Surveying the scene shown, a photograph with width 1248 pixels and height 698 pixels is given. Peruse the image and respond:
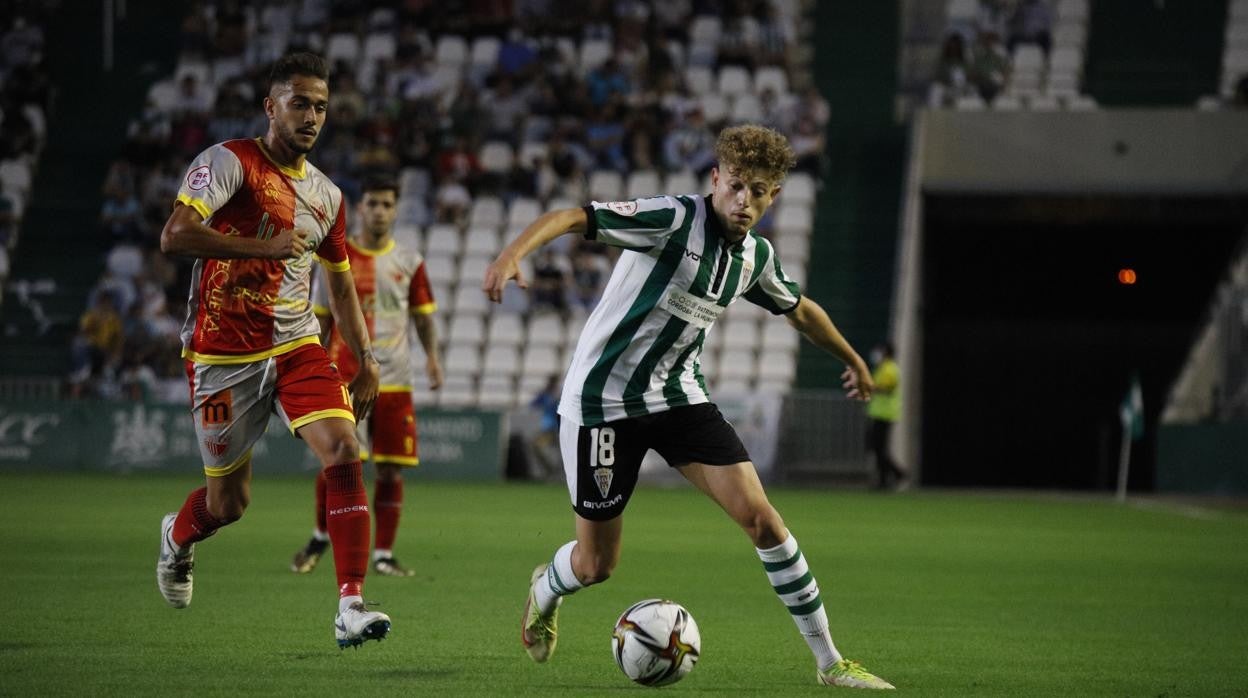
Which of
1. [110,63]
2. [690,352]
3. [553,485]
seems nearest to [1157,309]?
[553,485]

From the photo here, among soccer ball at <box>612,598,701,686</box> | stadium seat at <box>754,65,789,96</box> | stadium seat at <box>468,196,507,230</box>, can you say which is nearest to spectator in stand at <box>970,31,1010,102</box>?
stadium seat at <box>754,65,789,96</box>

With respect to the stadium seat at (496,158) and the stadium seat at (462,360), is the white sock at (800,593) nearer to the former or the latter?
the stadium seat at (462,360)

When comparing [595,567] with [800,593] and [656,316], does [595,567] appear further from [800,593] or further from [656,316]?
[656,316]

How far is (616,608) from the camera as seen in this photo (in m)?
8.99

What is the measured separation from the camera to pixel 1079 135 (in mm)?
25781

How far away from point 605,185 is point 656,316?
19.4 m

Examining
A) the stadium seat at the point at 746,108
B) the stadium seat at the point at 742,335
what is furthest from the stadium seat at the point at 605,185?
the stadium seat at the point at 742,335

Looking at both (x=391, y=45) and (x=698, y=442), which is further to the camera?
(x=391, y=45)

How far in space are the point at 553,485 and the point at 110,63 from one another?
13.1 meters

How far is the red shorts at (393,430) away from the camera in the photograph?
10781 millimetres

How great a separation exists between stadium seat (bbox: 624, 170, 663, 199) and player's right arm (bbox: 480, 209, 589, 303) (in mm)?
19514

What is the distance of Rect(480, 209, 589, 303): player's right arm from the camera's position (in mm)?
5477

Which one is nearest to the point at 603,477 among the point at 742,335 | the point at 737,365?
the point at 737,365

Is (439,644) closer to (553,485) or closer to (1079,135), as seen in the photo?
(553,485)
